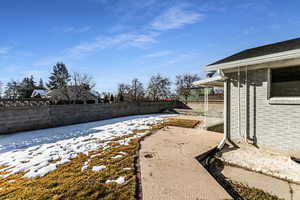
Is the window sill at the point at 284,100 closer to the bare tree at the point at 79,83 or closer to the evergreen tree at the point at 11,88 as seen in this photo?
the bare tree at the point at 79,83

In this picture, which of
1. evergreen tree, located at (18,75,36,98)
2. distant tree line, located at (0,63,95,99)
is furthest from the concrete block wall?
evergreen tree, located at (18,75,36,98)

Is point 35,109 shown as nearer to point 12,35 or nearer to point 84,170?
point 12,35

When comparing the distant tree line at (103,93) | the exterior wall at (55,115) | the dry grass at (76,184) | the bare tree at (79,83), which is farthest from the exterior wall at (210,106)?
the bare tree at (79,83)

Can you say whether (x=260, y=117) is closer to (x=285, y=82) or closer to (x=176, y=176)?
(x=285, y=82)

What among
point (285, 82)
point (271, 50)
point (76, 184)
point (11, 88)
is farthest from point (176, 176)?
point (11, 88)

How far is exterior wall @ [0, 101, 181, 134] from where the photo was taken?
6.34 metres

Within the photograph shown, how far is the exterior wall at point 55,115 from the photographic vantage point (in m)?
6.34

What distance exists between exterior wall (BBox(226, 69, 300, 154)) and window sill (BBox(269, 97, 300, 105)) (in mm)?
81

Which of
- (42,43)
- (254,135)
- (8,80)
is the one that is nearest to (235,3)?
(254,135)

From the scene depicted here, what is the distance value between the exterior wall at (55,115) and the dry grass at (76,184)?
562 cm

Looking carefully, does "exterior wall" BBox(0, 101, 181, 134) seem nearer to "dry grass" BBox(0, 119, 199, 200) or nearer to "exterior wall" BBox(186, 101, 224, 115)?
"dry grass" BBox(0, 119, 199, 200)

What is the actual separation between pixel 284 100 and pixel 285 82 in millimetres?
498

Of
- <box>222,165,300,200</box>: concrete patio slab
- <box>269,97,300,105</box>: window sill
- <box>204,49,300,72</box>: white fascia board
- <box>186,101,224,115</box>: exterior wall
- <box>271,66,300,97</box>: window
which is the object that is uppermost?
<box>204,49,300,72</box>: white fascia board

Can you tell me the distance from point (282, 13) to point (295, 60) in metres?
4.74
